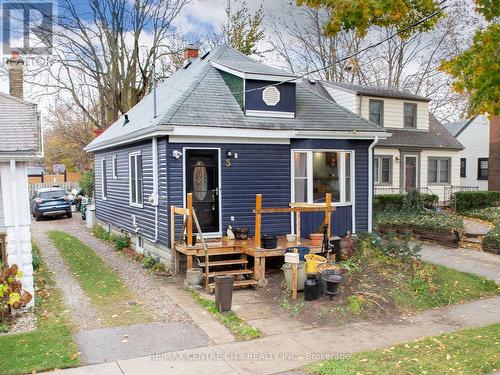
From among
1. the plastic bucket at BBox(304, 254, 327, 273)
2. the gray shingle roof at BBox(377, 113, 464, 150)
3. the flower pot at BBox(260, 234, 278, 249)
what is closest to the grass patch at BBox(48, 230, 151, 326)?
the flower pot at BBox(260, 234, 278, 249)

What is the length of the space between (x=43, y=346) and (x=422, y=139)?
20.0 m

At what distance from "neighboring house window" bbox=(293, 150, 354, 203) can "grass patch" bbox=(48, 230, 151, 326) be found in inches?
204

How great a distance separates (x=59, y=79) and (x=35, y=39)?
271cm

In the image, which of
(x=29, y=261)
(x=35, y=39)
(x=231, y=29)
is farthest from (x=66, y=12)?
(x=29, y=261)

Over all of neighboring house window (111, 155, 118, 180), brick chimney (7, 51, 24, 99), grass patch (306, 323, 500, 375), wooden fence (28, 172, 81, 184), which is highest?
brick chimney (7, 51, 24, 99)

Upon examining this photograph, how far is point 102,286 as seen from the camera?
980 cm

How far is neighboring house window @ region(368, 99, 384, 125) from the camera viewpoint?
20750 mm

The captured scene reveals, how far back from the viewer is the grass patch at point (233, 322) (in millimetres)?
6853

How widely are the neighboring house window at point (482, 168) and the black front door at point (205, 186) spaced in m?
24.3

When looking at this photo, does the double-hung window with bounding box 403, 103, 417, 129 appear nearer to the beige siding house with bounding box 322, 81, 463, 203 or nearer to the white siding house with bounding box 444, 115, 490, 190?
the beige siding house with bounding box 322, 81, 463, 203

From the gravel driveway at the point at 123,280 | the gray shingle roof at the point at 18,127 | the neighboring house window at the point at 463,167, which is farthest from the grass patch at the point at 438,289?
the neighboring house window at the point at 463,167

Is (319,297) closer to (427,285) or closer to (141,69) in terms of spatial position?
(427,285)

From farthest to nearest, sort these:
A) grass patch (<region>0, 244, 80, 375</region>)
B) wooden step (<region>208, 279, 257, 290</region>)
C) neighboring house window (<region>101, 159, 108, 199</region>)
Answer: neighboring house window (<region>101, 159, 108, 199</region>), wooden step (<region>208, 279, 257, 290</region>), grass patch (<region>0, 244, 80, 375</region>)

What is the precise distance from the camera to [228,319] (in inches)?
295
